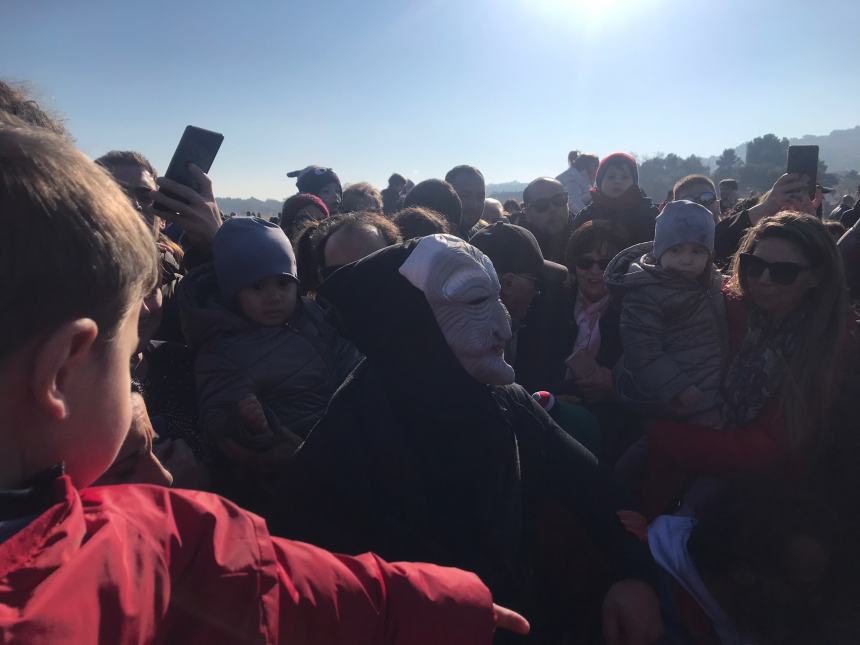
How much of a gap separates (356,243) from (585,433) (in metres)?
1.49

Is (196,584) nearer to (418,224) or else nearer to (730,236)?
(418,224)

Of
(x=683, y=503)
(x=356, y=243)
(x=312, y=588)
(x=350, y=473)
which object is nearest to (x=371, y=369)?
(x=350, y=473)

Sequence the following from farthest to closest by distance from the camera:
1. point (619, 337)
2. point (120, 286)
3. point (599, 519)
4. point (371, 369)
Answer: point (619, 337), point (599, 519), point (371, 369), point (120, 286)

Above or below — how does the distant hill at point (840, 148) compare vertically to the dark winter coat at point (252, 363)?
above

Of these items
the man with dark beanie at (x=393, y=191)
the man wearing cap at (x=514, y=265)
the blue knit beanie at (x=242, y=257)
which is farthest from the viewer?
the man with dark beanie at (x=393, y=191)

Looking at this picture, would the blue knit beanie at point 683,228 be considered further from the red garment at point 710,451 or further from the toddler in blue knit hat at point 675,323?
the red garment at point 710,451

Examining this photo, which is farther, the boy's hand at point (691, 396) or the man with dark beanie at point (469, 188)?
the man with dark beanie at point (469, 188)

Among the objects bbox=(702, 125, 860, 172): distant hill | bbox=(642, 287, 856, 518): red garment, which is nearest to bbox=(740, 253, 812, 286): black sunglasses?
bbox=(642, 287, 856, 518): red garment

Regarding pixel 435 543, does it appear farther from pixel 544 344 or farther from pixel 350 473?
pixel 544 344

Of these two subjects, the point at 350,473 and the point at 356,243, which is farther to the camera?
the point at 356,243

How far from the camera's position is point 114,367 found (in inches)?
36.1

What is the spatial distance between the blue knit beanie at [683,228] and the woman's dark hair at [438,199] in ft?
5.49

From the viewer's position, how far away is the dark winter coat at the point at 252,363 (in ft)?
7.86

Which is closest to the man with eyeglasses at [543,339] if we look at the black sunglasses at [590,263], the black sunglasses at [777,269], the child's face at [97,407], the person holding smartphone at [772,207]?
the black sunglasses at [590,263]
